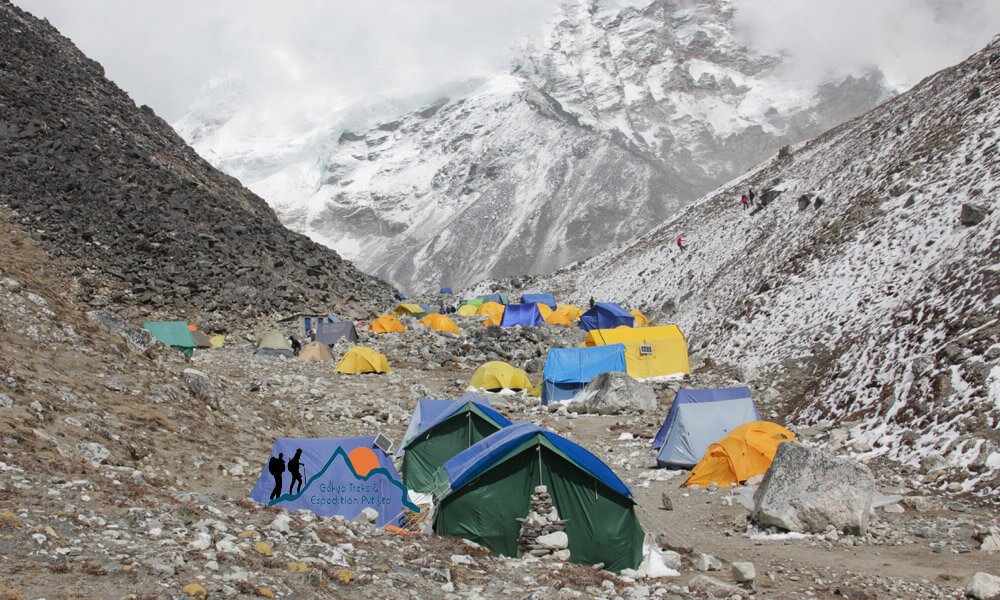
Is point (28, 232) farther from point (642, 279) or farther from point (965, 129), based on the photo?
point (965, 129)

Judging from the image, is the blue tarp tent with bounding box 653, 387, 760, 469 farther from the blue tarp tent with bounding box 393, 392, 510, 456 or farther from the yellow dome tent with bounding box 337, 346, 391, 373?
the yellow dome tent with bounding box 337, 346, 391, 373

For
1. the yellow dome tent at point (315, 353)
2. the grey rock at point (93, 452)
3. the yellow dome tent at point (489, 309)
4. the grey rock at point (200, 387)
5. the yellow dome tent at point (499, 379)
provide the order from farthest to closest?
the yellow dome tent at point (489, 309), the yellow dome tent at point (315, 353), the yellow dome tent at point (499, 379), the grey rock at point (200, 387), the grey rock at point (93, 452)

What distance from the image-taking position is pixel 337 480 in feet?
32.8

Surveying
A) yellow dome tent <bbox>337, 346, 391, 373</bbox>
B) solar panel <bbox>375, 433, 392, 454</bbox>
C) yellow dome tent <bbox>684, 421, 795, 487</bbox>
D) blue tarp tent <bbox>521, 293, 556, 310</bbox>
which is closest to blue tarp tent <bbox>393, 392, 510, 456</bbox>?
solar panel <bbox>375, 433, 392, 454</bbox>

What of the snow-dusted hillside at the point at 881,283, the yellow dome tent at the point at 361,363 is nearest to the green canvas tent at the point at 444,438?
the snow-dusted hillside at the point at 881,283

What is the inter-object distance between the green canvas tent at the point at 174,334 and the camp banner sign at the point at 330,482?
19022 millimetres

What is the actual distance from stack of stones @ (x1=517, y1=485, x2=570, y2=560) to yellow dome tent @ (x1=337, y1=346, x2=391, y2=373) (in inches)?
738

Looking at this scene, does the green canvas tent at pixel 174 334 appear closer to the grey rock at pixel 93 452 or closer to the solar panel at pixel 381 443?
the grey rock at pixel 93 452

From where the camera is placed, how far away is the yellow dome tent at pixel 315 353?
29.6 metres

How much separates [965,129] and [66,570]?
28.2 meters

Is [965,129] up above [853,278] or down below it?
above

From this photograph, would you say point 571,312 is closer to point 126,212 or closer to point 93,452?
point 126,212

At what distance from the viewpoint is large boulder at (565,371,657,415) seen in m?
20.6

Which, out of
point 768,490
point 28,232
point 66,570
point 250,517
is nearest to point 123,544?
point 66,570
